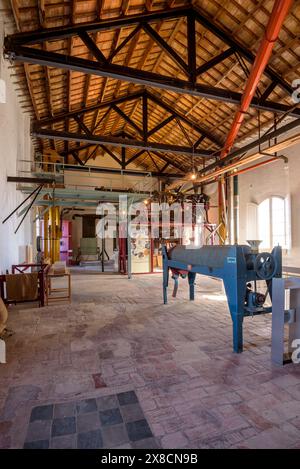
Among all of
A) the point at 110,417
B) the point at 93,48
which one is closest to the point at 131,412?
the point at 110,417

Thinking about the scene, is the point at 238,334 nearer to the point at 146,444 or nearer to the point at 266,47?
the point at 146,444

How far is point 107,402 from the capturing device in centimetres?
232

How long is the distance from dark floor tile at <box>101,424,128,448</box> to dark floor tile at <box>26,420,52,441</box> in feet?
1.46

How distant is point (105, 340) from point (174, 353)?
44.2 inches

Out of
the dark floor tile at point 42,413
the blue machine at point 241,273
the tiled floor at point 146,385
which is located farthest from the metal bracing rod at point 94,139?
the dark floor tile at point 42,413

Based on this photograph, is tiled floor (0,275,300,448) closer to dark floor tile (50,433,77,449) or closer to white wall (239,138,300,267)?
dark floor tile (50,433,77,449)

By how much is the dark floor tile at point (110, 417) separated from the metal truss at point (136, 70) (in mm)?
5696

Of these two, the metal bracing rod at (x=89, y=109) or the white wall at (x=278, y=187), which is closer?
the white wall at (x=278, y=187)

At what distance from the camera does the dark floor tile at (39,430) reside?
1.90 metres

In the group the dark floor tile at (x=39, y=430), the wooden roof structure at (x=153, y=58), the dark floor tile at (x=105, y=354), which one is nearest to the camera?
the dark floor tile at (x=39, y=430)

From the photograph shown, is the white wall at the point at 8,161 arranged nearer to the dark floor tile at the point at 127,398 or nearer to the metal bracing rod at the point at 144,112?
the metal bracing rod at the point at 144,112

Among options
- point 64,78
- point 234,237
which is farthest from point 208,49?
point 234,237

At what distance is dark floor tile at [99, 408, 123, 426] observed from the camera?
2.06m
